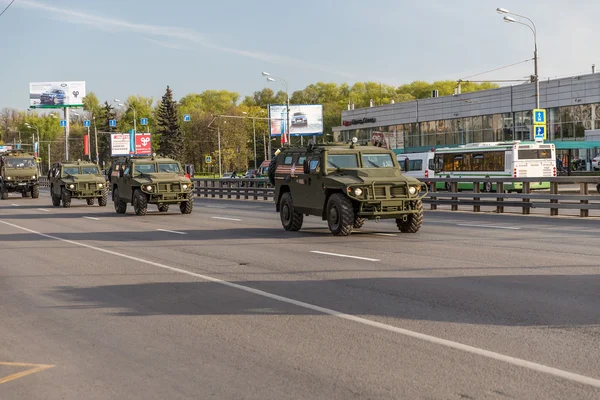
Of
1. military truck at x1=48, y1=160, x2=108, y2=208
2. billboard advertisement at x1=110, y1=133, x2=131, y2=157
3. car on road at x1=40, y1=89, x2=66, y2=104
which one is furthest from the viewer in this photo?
car on road at x1=40, y1=89, x2=66, y2=104

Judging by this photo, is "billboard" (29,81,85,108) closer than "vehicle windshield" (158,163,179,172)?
No

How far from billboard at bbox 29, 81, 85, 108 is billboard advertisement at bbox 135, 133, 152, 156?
28.7m

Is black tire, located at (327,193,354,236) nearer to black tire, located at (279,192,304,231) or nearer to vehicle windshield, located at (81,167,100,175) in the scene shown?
black tire, located at (279,192,304,231)

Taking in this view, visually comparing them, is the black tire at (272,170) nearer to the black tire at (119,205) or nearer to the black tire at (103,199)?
the black tire at (119,205)

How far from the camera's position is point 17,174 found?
50.9 metres

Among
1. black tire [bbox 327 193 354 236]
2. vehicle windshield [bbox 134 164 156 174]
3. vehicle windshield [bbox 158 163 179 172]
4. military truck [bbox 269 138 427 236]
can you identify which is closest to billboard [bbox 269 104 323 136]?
vehicle windshield [bbox 158 163 179 172]

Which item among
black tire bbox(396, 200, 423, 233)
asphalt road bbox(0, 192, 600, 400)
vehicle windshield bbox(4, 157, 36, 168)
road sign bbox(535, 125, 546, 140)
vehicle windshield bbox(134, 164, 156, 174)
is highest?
road sign bbox(535, 125, 546, 140)

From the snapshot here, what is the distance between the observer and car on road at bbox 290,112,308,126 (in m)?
82.1

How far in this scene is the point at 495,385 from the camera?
5.38 meters

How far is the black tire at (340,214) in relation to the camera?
17.3 meters

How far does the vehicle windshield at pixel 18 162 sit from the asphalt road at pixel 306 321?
37175 millimetres

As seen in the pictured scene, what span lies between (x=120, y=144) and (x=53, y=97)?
30614 millimetres

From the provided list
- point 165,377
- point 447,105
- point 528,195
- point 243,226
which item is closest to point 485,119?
point 447,105

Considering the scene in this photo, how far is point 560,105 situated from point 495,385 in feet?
232
